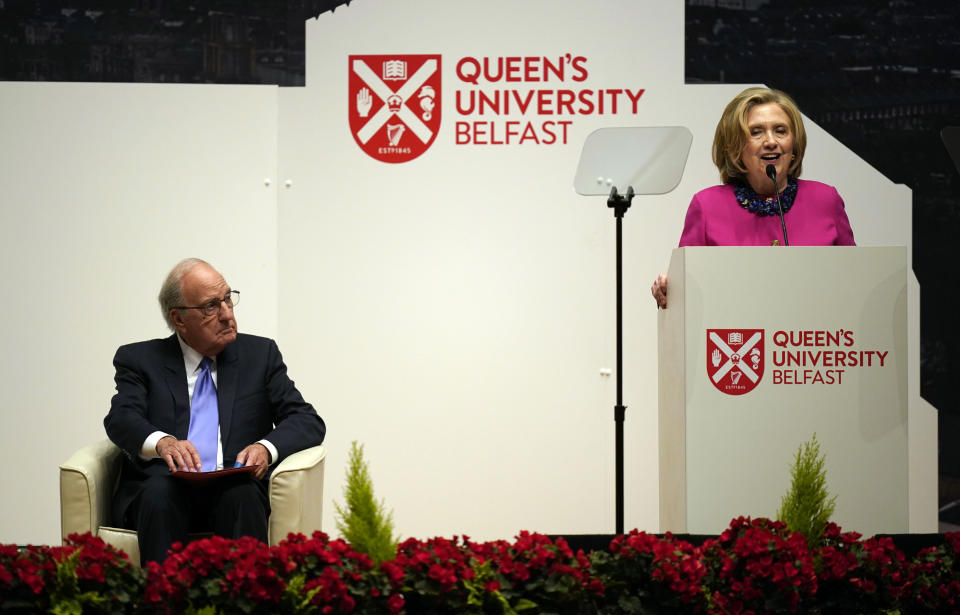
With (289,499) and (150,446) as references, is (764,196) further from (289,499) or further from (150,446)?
(150,446)

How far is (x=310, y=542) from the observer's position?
212cm

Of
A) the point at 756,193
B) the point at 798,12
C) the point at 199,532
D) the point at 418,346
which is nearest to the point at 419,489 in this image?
the point at 418,346

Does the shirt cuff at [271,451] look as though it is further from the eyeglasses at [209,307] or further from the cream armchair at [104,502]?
the eyeglasses at [209,307]

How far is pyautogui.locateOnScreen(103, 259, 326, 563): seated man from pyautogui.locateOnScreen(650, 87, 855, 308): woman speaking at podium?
124 cm

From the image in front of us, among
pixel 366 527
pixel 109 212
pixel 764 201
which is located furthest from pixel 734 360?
pixel 109 212

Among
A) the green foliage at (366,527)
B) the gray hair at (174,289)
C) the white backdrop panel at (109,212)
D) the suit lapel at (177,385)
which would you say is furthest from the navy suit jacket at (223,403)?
the white backdrop panel at (109,212)

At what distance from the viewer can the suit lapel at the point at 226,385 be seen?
3.29 meters

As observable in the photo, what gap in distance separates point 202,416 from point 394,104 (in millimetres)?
1936

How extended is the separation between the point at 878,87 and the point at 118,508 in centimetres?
355

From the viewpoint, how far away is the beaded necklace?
309 centimetres

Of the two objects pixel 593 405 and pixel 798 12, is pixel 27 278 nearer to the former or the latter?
pixel 593 405

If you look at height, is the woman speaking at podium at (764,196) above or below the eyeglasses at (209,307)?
above

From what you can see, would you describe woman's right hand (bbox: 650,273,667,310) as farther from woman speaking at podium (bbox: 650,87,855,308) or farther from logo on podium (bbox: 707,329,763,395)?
logo on podium (bbox: 707,329,763,395)

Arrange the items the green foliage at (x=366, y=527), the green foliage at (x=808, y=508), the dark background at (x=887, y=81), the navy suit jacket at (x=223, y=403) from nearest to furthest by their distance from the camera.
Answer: the green foliage at (x=366, y=527), the green foliage at (x=808, y=508), the navy suit jacket at (x=223, y=403), the dark background at (x=887, y=81)
